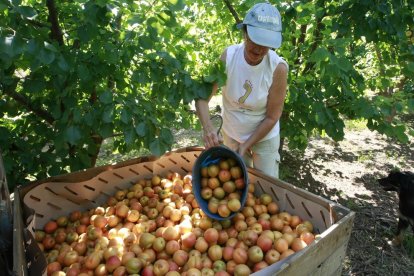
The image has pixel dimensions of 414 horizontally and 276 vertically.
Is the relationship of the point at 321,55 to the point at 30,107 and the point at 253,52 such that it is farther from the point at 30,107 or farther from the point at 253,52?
the point at 30,107

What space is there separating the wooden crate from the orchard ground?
3.63ft

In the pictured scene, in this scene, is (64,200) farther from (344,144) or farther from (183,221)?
(344,144)

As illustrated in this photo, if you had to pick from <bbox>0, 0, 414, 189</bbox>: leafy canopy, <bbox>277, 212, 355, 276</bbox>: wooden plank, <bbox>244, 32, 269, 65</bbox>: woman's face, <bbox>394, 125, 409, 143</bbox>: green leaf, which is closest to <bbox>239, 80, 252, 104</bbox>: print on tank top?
<bbox>244, 32, 269, 65</bbox>: woman's face

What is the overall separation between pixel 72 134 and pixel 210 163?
914 millimetres

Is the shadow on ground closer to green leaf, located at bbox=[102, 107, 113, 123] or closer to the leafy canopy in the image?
the leafy canopy

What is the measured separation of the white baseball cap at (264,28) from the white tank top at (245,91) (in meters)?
0.25

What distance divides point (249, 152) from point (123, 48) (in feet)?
4.97

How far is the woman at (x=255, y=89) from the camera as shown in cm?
214

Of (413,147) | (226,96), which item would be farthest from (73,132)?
(413,147)

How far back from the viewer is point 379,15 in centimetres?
273

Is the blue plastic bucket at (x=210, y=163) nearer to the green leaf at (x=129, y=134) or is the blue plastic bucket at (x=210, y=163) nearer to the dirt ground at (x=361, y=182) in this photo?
the green leaf at (x=129, y=134)

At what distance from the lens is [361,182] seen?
489cm

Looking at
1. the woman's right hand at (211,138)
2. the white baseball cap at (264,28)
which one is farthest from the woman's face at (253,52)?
the woman's right hand at (211,138)

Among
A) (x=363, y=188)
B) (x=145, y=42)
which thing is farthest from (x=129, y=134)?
(x=363, y=188)
